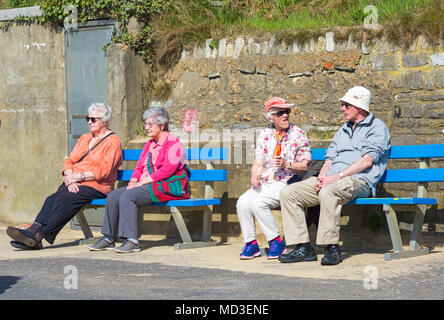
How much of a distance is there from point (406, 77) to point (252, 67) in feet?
5.36

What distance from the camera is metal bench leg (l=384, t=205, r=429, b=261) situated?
5672mm

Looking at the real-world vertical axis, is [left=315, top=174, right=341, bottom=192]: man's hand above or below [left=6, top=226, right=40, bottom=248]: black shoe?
above

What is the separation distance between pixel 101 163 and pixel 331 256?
8.51 feet

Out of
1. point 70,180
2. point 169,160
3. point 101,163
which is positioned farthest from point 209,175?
point 70,180

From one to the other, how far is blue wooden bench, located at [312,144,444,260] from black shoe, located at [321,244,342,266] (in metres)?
0.39

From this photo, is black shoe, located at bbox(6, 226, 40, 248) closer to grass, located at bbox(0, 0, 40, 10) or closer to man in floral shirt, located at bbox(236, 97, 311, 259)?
man in floral shirt, located at bbox(236, 97, 311, 259)

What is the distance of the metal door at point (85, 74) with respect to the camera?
27.2ft

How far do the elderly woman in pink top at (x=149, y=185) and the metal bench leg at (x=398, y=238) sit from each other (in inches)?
75.9

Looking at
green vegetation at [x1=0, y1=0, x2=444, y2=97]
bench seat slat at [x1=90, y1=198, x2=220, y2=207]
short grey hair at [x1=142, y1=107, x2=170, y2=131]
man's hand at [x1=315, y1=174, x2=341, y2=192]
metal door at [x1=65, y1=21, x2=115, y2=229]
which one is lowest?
bench seat slat at [x1=90, y1=198, x2=220, y2=207]

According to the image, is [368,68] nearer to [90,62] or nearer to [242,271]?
[242,271]

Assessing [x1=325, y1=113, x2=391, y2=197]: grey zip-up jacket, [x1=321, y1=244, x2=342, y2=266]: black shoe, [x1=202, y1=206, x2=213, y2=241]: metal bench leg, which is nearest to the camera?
[x1=321, y1=244, x2=342, y2=266]: black shoe

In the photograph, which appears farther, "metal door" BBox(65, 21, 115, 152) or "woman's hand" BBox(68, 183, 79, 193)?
"metal door" BBox(65, 21, 115, 152)

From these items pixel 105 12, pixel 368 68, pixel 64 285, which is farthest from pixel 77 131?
pixel 64 285

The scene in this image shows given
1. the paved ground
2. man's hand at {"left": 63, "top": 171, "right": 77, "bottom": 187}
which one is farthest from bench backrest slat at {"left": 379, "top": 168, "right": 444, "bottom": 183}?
A: man's hand at {"left": 63, "top": 171, "right": 77, "bottom": 187}
